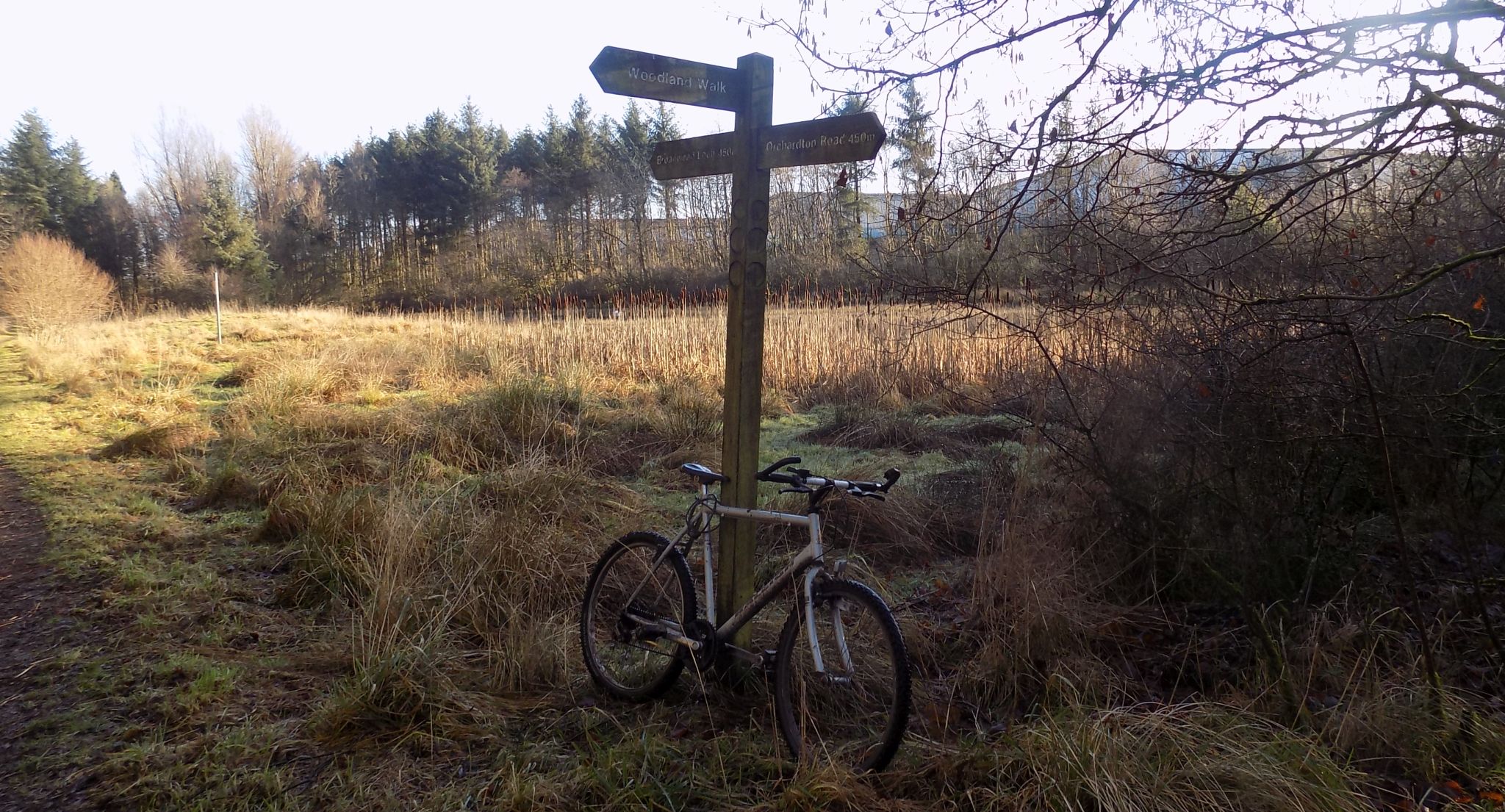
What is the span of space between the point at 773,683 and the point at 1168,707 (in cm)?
129

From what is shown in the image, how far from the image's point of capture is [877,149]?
122 inches

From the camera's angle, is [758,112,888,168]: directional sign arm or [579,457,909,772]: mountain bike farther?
[758,112,888,168]: directional sign arm

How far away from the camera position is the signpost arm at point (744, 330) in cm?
347

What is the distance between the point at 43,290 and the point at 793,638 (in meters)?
28.0

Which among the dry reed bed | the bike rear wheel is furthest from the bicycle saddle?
the dry reed bed

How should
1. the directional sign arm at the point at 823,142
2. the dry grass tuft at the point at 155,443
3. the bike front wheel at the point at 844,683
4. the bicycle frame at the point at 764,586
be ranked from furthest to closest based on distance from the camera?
the dry grass tuft at the point at 155,443
the directional sign arm at the point at 823,142
the bicycle frame at the point at 764,586
the bike front wheel at the point at 844,683

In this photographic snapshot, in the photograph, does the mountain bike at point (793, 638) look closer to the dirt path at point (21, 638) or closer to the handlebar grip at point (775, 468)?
the handlebar grip at point (775, 468)

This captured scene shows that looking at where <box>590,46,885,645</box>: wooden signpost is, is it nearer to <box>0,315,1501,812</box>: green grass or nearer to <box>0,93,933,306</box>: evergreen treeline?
<box>0,315,1501,812</box>: green grass

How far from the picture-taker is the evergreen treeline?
4291 centimetres

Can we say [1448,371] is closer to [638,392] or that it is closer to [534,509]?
[534,509]

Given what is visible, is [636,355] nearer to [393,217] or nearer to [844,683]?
[844,683]

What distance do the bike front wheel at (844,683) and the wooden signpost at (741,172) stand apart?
0.55m

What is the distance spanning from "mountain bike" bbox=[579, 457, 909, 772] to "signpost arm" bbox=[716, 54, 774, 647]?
7 centimetres

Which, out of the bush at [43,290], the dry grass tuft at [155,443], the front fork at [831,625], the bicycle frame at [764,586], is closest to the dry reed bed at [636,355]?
the dry grass tuft at [155,443]
